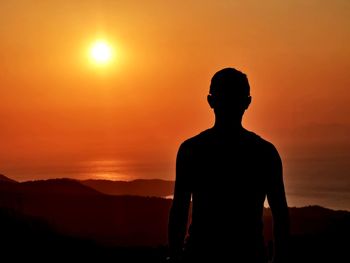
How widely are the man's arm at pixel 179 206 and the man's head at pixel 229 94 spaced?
1.31 feet

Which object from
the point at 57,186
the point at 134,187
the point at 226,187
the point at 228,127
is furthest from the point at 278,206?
the point at 134,187

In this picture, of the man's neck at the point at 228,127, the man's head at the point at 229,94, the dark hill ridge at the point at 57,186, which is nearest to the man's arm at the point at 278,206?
the man's neck at the point at 228,127

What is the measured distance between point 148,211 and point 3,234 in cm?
2519

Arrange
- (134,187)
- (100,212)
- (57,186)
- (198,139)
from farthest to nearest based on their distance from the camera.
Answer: (134,187) → (57,186) → (100,212) → (198,139)

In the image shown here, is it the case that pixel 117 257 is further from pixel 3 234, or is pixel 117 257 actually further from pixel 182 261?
pixel 182 261

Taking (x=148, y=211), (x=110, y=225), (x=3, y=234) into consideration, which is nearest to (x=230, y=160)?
(x=3, y=234)

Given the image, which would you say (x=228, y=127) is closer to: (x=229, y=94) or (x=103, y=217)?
(x=229, y=94)

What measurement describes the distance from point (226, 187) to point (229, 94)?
2.03 ft

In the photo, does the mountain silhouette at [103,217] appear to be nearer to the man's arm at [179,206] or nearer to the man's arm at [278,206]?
the man's arm at [179,206]

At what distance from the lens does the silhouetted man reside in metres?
3.90

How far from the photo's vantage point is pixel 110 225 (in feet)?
137

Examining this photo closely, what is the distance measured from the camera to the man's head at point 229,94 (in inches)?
154

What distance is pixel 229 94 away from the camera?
3.99 meters

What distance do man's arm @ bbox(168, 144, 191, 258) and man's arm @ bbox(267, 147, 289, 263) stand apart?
0.55 m
